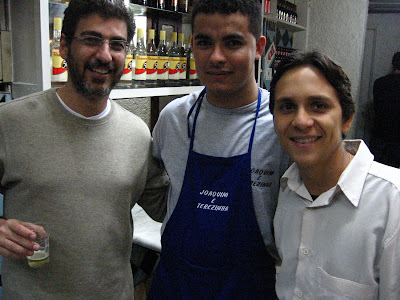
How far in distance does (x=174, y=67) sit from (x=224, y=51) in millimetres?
1253

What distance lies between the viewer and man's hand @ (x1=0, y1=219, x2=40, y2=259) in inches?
39.9

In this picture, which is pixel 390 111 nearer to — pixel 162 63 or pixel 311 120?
pixel 162 63

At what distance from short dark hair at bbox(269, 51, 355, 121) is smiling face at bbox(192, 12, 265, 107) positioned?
0.18 m

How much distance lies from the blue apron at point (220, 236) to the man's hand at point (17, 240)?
17.9 inches

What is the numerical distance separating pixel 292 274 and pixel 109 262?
58cm

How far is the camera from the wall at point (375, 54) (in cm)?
589

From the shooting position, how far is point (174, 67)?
242cm

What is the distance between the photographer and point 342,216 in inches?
39.1

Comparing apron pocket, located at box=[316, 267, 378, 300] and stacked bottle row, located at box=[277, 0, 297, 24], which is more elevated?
stacked bottle row, located at box=[277, 0, 297, 24]

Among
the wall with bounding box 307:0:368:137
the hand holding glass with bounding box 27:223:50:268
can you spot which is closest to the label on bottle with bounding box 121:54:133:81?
the hand holding glass with bounding box 27:223:50:268

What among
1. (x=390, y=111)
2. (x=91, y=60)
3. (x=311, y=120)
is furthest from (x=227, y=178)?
(x=390, y=111)

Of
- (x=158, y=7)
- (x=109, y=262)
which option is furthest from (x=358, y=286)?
(x=158, y=7)

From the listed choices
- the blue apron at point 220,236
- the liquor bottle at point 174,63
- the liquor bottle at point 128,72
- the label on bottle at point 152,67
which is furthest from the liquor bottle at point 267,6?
the blue apron at point 220,236

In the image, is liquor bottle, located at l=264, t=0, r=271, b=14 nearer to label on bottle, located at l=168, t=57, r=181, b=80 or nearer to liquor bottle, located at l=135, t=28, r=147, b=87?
label on bottle, located at l=168, t=57, r=181, b=80
